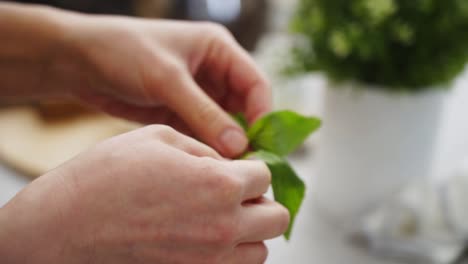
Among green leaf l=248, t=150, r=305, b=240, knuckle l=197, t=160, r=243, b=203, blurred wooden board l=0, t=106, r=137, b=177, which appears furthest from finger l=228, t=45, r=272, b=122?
blurred wooden board l=0, t=106, r=137, b=177

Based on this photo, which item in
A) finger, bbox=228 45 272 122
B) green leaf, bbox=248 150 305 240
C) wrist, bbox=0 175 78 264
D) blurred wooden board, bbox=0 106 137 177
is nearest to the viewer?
wrist, bbox=0 175 78 264

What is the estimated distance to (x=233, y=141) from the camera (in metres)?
0.58

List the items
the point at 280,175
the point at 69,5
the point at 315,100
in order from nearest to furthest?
the point at 280,175 < the point at 315,100 < the point at 69,5

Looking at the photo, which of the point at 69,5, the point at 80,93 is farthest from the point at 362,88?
the point at 69,5

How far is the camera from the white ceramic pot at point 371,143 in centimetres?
79

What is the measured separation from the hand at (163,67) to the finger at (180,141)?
12 cm

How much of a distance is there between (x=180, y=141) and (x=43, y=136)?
75cm

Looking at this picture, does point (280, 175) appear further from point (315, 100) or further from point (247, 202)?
point (315, 100)

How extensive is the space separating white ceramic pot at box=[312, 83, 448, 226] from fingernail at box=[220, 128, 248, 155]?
0.88ft

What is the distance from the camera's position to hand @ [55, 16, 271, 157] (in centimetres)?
62

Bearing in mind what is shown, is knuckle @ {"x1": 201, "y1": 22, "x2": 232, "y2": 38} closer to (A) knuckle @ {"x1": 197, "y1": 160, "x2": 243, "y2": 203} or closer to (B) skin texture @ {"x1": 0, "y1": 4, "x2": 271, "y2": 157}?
(B) skin texture @ {"x1": 0, "y1": 4, "x2": 271, "y2": 157}

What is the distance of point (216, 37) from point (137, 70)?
0.11 metres

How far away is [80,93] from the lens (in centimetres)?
73

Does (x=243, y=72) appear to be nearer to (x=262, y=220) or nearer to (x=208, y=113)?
(x=208, y=113)
